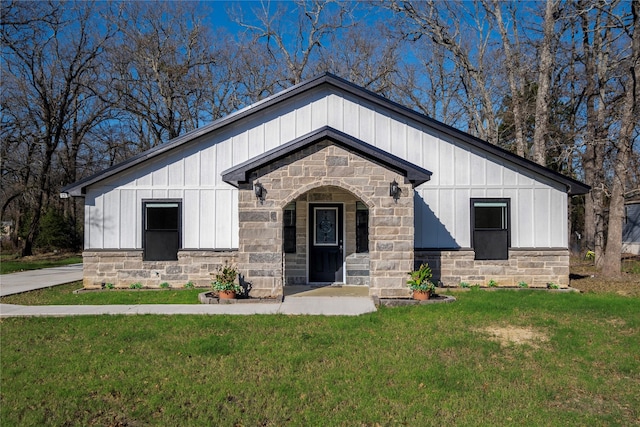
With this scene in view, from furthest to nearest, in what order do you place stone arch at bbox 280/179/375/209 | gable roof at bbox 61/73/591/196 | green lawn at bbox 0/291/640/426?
gable roof at bbox 61/73/591/196
stone arch at bbox 280/179/375/209
green lawn at bbox 0/291/640/426

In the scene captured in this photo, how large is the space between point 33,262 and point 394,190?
19549 millimetres

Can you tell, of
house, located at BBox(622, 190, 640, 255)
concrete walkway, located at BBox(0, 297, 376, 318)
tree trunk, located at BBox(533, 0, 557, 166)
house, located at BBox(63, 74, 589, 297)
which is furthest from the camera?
house, located at BBox(622, 190, 640, 255)

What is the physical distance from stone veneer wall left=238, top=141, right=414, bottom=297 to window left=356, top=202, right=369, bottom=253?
101 inches

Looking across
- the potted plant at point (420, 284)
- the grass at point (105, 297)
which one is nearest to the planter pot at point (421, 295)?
the potted plant at point (420, 284)

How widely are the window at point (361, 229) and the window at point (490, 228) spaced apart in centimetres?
280

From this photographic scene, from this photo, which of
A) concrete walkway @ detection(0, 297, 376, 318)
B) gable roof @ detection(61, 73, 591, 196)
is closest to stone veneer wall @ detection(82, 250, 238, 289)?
gable roof @ detection(61, 73, 591, 196)

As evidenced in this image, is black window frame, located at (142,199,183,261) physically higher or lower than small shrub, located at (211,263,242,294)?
higher

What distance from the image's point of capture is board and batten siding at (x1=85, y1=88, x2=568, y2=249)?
12.5 meters

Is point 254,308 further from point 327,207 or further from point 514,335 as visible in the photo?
point 514,335

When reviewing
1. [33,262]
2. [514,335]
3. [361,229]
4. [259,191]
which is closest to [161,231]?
[259,191]

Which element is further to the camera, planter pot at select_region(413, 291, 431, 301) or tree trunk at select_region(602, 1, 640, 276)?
tree trunk at select_region(602, 1, 640, 276)

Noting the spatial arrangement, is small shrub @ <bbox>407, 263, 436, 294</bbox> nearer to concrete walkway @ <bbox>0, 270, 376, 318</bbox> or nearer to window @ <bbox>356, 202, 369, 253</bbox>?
concrete walkway @ <bbox>0, 270, 376, 318</bbox>

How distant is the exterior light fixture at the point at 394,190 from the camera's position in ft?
32.4

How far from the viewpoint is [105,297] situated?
1099 centimetres
